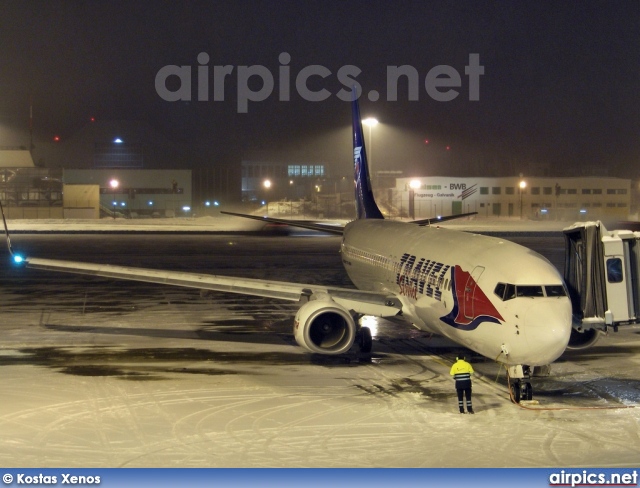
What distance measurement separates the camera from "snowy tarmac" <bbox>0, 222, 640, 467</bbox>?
1395 cm

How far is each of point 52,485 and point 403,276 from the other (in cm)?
1290

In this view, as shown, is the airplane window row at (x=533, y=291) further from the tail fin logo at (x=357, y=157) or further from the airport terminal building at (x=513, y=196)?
the airport terminal building at (x=513, y=196)

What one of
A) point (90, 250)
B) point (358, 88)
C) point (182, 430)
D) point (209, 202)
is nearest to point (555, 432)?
point (182, 430)

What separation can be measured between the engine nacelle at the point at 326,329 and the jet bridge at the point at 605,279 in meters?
5.44

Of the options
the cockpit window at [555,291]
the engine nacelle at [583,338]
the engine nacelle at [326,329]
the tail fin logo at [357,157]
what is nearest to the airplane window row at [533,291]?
the cockpit window at [555,291]

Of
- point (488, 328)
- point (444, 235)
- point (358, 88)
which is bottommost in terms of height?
point (488, 328)

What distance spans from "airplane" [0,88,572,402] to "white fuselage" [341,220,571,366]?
21 mm

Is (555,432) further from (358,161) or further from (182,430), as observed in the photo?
(358,161)

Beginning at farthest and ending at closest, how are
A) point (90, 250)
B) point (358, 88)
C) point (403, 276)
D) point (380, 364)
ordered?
1. point (90, 250)
2. point (358, 88)
3. point (403, 276)
4. point (380, 364)

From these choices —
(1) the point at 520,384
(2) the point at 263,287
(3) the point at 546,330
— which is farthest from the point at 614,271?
(2) the point at 263,287

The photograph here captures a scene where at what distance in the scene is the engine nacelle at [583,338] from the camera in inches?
760

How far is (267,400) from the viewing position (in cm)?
1759

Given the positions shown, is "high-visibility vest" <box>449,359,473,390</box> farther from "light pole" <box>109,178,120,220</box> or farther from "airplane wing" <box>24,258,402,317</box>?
"light pole" <box>109,178,120,220</box>

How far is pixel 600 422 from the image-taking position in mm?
16000
